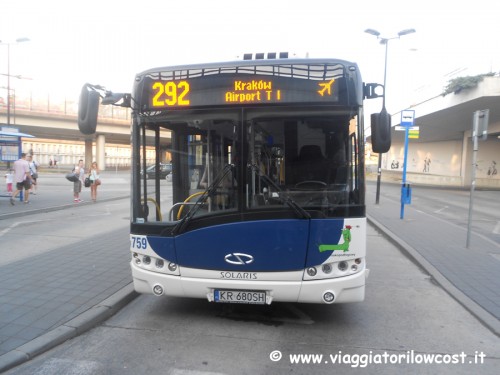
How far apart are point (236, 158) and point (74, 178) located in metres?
12.6

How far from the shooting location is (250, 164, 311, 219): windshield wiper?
4.11 metres

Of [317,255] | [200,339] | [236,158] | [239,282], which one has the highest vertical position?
A: [236,158]

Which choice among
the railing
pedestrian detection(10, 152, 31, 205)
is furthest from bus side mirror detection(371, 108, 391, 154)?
the railing

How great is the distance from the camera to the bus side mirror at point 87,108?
430 cm

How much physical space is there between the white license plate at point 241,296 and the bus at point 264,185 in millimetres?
11

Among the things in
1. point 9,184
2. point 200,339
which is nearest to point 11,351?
point 200,339

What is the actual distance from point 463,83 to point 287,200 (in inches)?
867

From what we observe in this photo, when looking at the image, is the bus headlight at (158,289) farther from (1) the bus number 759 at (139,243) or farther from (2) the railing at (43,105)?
(2) the railing at (43,105)

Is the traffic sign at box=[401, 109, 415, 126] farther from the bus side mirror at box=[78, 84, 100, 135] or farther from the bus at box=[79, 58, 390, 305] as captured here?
the bus side mirror at box=[78, 84, 100, 135]

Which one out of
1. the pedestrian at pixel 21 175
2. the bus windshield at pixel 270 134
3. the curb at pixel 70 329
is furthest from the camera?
the pedestrian at pixel 21 175

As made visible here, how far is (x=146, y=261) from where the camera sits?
4.52 metres

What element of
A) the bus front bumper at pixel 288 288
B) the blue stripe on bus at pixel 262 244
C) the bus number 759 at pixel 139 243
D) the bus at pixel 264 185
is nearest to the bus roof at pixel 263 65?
the bus at pixel 264 185

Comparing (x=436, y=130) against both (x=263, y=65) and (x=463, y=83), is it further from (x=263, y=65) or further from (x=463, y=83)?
(x=263, y=65)

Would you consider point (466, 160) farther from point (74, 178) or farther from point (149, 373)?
point (149, 373)
